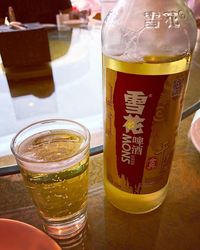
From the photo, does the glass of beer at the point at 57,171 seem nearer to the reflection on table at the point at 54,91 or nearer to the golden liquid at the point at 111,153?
the golden liquid at the point at 111,153

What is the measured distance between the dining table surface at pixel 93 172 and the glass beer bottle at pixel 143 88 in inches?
1.5

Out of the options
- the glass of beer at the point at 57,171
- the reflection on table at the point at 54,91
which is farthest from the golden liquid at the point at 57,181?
the reflection on table at the point at 54,91

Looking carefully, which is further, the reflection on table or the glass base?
the reflection on table

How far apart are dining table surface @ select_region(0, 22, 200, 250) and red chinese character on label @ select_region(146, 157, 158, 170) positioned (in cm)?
8

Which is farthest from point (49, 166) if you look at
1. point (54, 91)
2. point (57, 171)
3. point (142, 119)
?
point (54, 91)

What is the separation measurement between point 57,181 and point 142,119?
121mm

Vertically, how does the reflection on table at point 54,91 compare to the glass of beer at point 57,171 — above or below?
below

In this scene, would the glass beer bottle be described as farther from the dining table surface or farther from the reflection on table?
the reflection on table

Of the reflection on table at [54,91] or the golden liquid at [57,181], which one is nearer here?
the golden liquid at [57,181]

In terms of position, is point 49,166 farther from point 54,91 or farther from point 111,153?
point 54,91

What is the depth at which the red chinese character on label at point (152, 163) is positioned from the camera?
336 millimetres

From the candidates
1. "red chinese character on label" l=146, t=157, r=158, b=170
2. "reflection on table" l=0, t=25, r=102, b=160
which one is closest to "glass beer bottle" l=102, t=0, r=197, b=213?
"red chinese character on label" l=146, t=157, r=158, b=170

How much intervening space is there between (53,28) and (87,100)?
31.8 inches

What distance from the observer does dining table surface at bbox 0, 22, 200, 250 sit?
1.13 feet
